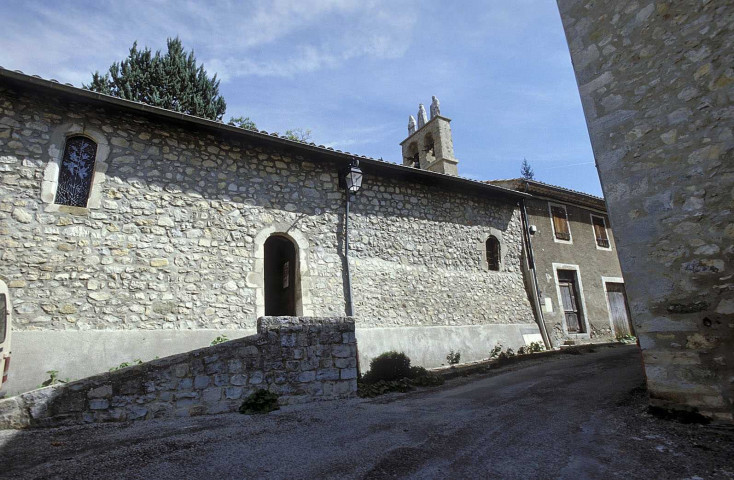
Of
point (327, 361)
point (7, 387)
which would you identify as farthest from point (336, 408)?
point (7, 387)

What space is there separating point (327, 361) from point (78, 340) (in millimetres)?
3655

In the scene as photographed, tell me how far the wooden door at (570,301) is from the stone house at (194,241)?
2.46 metres

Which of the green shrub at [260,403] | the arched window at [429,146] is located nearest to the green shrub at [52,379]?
the green shrub at [260,403]

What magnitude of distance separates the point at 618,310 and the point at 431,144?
27.0 feet

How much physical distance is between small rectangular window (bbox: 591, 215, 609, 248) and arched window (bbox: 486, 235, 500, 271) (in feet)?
15.8

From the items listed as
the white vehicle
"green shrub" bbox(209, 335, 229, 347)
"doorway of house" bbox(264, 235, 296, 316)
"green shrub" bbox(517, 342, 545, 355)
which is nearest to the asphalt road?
the white vehicle

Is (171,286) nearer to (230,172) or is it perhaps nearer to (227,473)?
(230,172)

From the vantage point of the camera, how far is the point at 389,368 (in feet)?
22.4

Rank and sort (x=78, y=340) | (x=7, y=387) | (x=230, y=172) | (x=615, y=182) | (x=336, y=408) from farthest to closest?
1. (x=230, y=172)
2. (x=78, y=340)
3. (x=7, y=387)
4. (x=336, y=408)
5. (x=615, y=182)

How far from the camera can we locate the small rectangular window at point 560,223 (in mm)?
12366

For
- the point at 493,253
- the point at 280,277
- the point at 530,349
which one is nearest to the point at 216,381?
the point at 280,277

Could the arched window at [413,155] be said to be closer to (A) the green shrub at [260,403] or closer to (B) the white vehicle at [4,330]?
(A) the green shrub at [260,403]

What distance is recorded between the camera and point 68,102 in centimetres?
648

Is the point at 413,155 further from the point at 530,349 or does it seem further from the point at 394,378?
the point at 394,378
